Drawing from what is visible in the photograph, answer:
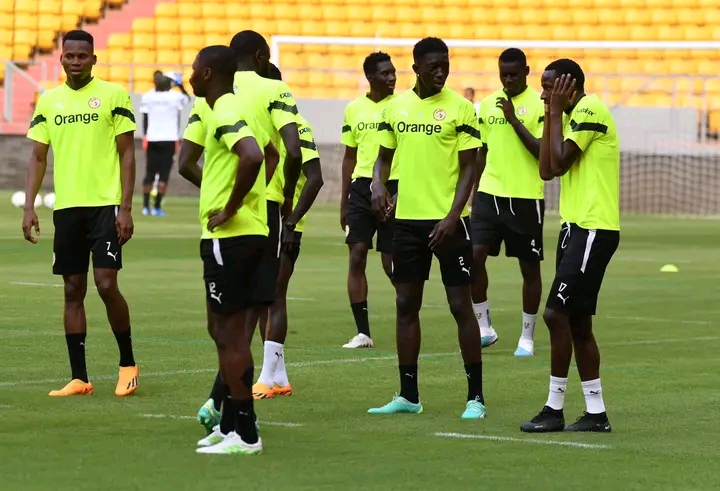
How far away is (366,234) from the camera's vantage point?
43.8 ft

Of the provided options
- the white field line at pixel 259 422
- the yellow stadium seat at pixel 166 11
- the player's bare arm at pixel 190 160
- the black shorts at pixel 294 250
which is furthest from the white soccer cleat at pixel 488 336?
the yellow stadium seat at pixel 166 11

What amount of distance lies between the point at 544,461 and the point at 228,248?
1839 mm

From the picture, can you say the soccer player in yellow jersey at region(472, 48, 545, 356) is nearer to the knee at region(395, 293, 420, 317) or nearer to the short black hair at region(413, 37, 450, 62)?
the knee at region(395, 293, 420, 317)

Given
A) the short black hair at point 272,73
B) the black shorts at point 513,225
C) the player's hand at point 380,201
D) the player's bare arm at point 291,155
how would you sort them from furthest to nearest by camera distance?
the black shorts at point 513,225 < the short black hair at point 272,73 < the player's hand at point 380,201 < the player's bare arm at point 291,155

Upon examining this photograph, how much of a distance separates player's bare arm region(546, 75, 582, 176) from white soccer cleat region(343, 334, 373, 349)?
4.20 metres

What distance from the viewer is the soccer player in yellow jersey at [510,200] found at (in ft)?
42.2

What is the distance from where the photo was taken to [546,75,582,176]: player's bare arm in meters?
8.78

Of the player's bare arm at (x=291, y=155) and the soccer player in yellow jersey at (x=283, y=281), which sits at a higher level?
the player's bare arm at (x=291, y=155)

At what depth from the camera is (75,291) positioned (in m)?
10.3

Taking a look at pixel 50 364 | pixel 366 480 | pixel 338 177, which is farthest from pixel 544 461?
pixel 338 177

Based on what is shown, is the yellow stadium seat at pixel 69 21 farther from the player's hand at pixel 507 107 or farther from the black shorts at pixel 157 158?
the player's hand at pixel 507 107

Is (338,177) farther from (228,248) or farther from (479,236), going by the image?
(228,248)

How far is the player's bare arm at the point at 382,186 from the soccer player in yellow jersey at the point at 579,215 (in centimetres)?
124

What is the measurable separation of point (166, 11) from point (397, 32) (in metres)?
5.45
